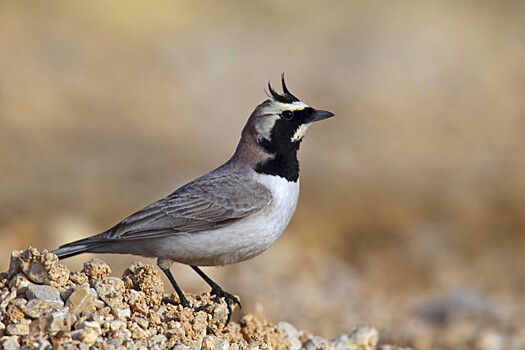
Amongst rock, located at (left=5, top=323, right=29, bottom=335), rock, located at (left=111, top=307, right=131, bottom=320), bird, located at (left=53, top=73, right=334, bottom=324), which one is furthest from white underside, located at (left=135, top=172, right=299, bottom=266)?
rock, located at (left=5, top=323, right=29, bottom=335)

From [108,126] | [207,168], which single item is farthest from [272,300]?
[108,126]

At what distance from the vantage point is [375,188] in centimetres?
1686

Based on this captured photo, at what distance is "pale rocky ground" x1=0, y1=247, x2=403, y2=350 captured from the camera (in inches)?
195

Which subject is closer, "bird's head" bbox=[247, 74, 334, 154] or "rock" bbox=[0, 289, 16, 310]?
"rock" bbox=[0, 289, 16, 310]

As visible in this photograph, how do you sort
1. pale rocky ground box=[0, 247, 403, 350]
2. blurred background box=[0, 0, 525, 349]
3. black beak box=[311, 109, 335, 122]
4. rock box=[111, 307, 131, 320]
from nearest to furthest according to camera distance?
pale rocky ground box=[0, 247, 403, 350] < rock box=[111, 307, 131, 320] < black beak box=[311, 109, 335, 122] < blurred background box=[0, 0, 525, 349]

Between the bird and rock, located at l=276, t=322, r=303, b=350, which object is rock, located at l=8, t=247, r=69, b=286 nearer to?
the bird

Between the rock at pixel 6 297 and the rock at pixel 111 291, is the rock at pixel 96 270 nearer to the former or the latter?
the rock at pixel 111 291

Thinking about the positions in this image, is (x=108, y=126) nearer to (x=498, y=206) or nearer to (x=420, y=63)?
(x=498, y=206)

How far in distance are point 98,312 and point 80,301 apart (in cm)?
11

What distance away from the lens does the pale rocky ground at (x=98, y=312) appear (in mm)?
4945

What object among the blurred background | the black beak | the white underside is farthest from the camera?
Result: the blurred background

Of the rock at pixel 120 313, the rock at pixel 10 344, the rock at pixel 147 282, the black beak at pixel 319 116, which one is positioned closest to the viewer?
the rock at pixel 10 344

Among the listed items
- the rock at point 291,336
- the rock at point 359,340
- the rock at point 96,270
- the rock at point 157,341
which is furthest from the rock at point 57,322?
the rock at point 359,340

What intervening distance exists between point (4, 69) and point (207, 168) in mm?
7870
